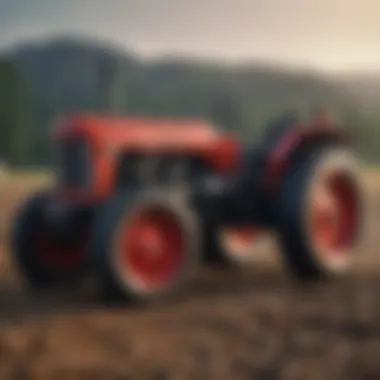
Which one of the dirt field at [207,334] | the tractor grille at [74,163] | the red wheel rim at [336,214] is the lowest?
the dirt field at [207,334]

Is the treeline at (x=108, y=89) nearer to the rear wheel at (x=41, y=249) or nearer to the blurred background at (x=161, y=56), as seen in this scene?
the blurred background at (x=161, y=56)

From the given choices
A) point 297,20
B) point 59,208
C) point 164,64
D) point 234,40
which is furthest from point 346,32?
point 59,208

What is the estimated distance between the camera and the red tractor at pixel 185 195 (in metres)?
1.88

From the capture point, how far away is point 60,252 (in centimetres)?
211

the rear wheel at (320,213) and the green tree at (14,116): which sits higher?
the green tree at (14,116)

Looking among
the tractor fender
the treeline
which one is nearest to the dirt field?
the tractor fender

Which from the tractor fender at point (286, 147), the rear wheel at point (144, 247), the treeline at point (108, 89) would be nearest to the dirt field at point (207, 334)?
the rear wheel at point (144, 247)

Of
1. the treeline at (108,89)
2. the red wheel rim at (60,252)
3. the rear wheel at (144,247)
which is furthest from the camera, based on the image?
the red wheel rim at (60,252)

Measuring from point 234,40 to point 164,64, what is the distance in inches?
6.5

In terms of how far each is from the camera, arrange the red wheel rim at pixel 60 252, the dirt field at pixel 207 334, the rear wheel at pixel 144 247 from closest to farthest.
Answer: the dirt field at pixel 207 334, the rear wheel at pixel 144 247, the red wheel rim at pixel 60 252

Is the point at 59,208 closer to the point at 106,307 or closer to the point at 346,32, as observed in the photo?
the point at 106,307

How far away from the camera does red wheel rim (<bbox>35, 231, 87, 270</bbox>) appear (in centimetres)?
208

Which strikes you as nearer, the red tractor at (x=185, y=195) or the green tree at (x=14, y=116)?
the red tractor at (x=185, y=195)

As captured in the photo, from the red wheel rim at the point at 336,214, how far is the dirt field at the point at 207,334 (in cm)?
11
